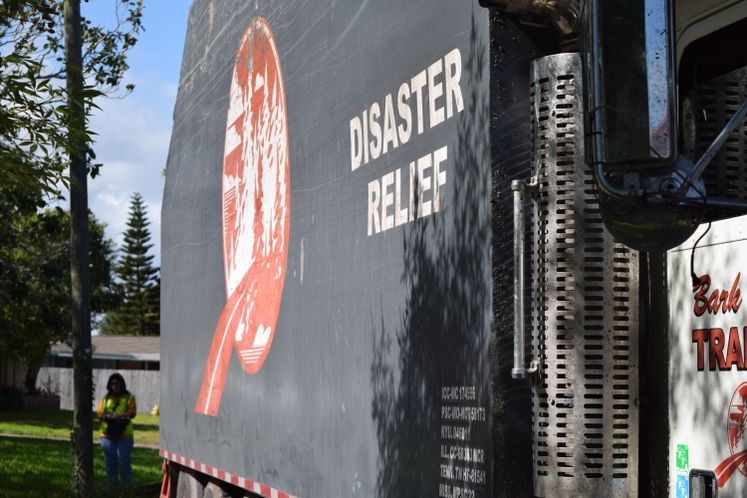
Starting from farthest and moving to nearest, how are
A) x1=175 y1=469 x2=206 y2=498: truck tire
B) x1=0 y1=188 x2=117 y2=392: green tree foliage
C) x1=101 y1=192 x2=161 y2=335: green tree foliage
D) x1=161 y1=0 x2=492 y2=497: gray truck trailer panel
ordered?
x1=101 y1=192 x2=161 y2=335: green tree foliage < x1=0 y1=188 x2=117 y2=392: green tree foliage < x1=175 y1=469 x2=206 y2=498: truck tire < x1=161 y1=0 x2=492 y2=497: gray truck trailer panel

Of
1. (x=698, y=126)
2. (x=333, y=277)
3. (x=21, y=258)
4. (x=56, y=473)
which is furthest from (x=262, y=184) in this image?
(x=21, y=258)

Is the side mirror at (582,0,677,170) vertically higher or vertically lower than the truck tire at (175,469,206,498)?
higher

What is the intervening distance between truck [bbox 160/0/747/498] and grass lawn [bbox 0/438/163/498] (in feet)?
31.2

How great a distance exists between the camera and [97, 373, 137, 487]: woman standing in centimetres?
1736

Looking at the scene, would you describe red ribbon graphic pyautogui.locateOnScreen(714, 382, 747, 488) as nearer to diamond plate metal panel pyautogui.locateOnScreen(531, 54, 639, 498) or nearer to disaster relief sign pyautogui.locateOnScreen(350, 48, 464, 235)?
diamond plate metal panel pyautogui.locateOnScreen(531, 54, 639, 498)

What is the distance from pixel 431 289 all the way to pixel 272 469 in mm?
3078

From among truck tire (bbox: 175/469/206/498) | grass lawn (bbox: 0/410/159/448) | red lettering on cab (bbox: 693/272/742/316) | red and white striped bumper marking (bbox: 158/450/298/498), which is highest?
red lettering on cab (bbox: 693/272/742/316)

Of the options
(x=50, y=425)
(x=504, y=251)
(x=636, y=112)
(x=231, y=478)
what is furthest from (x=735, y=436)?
(x=50, y=425)

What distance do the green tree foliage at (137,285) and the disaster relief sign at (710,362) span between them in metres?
98.5

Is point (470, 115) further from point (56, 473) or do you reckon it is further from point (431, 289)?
point (56, 473)

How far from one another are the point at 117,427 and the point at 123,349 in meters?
57.5

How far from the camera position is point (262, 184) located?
28.2ft

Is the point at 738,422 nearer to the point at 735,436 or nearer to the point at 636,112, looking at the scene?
the point at 735,436

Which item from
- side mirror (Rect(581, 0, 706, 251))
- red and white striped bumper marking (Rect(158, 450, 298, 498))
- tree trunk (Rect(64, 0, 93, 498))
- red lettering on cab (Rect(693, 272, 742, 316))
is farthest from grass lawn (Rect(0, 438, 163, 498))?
side mirror (Rect(581, 0, 706, 251))
